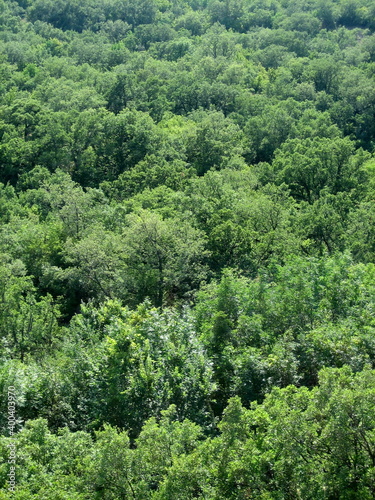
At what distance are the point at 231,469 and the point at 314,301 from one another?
1453 cm

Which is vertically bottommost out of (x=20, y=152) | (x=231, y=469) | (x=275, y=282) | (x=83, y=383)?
(x=20, y=152)

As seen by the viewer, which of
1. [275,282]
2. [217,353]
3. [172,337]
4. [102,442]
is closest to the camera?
[102,442]

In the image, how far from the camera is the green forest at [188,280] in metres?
18.9

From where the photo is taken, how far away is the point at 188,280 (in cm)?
4366

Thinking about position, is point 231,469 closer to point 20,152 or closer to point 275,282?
point 275,282

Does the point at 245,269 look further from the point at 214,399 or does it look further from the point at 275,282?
the point at 214,399

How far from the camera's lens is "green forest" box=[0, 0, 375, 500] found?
62.0ft

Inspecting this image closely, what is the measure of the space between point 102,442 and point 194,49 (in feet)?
379

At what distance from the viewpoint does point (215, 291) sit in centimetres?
3219

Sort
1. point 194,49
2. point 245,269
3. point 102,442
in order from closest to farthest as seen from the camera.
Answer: point 102,442
point 245,269
point 194,49

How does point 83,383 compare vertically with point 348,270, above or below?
below

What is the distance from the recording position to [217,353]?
29484 millimetres

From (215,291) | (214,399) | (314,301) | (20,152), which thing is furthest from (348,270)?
(20,152)

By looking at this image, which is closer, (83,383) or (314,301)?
(83,383)
